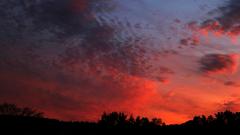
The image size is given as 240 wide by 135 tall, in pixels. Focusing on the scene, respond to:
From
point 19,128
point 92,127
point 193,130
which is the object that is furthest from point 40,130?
point 193,130

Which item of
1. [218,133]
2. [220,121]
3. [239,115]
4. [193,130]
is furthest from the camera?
[239,115]

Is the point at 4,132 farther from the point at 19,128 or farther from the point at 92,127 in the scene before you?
the point at 92,127

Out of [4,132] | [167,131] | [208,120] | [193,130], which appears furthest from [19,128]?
[208,120]

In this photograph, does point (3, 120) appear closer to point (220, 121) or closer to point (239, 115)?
point (220, 121)

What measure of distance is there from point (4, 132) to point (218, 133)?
16787mm

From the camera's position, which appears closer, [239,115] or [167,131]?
[167,131]

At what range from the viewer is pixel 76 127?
3084cm

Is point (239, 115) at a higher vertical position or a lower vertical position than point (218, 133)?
higher

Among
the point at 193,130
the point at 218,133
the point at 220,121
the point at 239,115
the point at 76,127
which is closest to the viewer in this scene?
the point at 218,133

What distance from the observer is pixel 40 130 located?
2861 centimetres

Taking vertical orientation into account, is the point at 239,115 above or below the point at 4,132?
above

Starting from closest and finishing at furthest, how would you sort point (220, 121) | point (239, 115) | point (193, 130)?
point (193, 130) < point (220, 121) < point (239, 115)

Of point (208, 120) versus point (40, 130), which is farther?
point (208, 120)

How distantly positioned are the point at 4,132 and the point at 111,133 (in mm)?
8559
